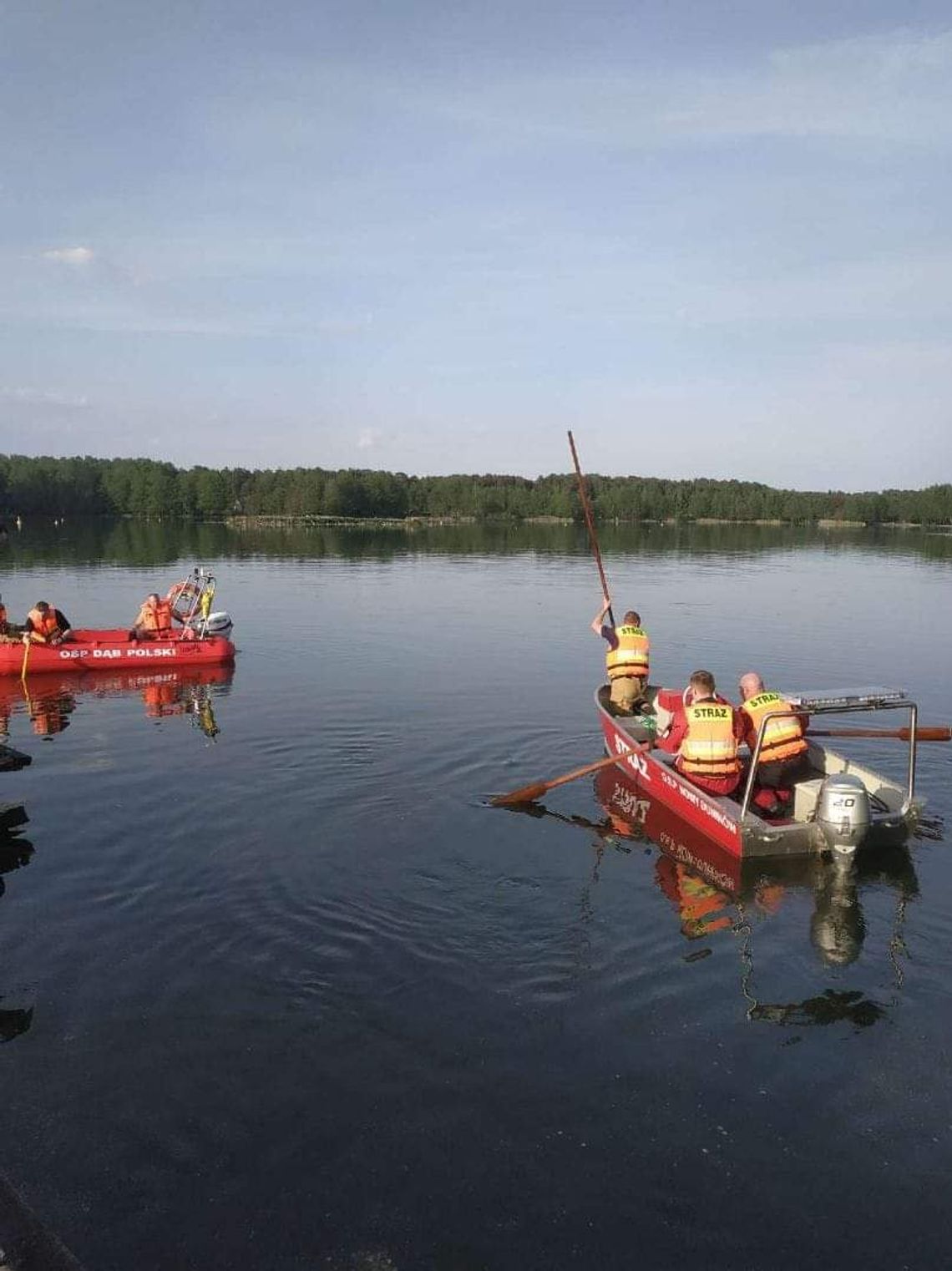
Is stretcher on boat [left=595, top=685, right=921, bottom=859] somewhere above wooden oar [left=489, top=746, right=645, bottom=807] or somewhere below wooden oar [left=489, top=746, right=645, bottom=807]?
above

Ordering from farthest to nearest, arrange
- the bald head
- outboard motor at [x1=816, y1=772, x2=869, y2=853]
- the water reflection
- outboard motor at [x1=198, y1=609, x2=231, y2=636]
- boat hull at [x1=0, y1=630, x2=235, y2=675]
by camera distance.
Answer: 1. the water reflection
2. outboard motor at [x1=198, y1=609, x2=231, y2=636]
3. boat hull at [x1=0, y1=630, x2=235, y2=675]
4. the bald head
5. outboard motor at [x1=816, y1=772, x2=869, y2=853]

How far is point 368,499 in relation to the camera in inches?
6201

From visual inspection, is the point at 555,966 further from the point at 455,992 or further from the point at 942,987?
the point at 942,987

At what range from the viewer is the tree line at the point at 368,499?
14412cm

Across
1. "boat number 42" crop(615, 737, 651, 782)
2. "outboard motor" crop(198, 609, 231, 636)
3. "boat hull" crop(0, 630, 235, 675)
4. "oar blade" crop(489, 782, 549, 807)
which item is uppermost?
"outboard motor" crop(198, 609, 231, 636)

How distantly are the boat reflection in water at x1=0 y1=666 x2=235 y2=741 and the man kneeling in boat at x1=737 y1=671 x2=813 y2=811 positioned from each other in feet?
33.5

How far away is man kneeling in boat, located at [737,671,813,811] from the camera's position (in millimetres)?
12250

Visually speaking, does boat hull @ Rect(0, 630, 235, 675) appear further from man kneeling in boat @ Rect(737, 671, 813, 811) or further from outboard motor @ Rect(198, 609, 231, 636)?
man kneeling in boat @ Rect(737, 671, 813, 811)

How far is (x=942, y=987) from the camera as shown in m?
8.60

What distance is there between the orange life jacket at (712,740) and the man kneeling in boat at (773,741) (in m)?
0.38

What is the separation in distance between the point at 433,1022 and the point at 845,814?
567 centimetres

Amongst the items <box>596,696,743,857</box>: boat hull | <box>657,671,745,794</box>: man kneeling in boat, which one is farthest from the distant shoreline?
<box>657,671,745,794</box>: man kneeling in boat

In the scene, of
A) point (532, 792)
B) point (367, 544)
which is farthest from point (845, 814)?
point (367, 544)

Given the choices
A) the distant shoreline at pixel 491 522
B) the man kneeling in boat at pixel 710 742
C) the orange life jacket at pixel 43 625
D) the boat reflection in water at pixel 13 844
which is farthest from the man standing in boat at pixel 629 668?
the distant shoreline at pixel 491 522
